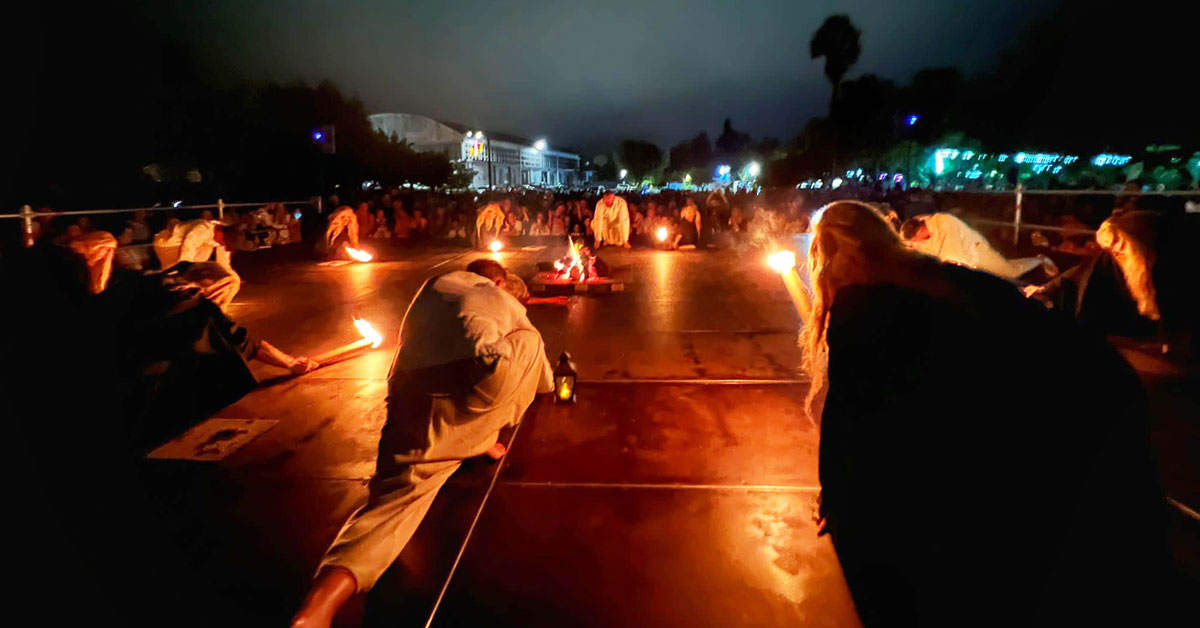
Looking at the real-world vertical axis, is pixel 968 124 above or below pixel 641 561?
above

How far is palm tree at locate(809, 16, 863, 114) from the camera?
197ft

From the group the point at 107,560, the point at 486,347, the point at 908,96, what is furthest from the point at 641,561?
the point at 908,96

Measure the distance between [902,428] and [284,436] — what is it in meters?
4.39

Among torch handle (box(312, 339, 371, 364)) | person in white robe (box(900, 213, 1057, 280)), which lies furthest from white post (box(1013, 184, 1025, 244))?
torch handle (box(312, 339, 371, 364))

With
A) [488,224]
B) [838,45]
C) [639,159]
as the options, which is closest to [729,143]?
[639,159]

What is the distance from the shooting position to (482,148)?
60.6 meters

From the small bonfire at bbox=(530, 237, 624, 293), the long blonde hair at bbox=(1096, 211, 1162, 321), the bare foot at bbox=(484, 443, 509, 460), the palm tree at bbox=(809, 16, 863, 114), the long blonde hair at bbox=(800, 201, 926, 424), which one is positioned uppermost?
the palm tree at bbox=(809, 16, 863, 114)

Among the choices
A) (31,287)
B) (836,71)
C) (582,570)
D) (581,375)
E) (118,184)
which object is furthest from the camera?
(836,71)

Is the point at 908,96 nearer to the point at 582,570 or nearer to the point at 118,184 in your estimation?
the point at 118,184

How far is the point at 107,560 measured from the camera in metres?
3.34

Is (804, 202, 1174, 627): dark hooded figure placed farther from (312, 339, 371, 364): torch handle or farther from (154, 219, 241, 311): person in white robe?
(312, 339, 371, 364): torch handle

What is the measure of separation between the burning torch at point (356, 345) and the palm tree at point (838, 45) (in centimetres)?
5930

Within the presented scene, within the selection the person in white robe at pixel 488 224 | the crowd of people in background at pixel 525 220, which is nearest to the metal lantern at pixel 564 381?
the crowd of people in background at pixel 525 220

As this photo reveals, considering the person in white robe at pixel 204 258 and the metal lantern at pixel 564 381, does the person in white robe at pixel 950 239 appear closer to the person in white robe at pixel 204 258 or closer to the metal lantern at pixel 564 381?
the metal lantern at pixel 564 381
